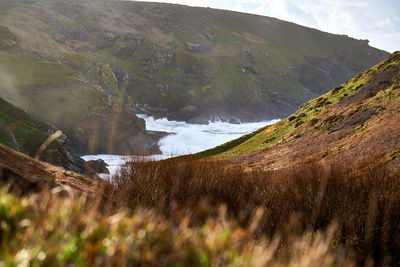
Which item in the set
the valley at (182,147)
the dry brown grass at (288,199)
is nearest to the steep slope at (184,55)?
the valley at (182,147)

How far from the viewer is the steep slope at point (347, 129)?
12258 mm

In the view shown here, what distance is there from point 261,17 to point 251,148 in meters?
187

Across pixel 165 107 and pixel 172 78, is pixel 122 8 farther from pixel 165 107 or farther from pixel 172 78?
pixel 165 107

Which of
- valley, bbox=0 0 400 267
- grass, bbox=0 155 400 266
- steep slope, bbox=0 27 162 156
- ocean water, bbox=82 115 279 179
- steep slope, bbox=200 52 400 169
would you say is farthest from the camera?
ocean water, bbox=82 115 279 179

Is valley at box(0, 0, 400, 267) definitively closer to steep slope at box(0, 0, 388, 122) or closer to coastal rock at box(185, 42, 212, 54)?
steep slope at box(0, 0, 388, 122)

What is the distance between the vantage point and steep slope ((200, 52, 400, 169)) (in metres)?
12.3

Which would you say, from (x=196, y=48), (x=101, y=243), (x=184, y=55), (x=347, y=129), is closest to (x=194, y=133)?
(x=184, y=55)

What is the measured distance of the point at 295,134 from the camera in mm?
21719

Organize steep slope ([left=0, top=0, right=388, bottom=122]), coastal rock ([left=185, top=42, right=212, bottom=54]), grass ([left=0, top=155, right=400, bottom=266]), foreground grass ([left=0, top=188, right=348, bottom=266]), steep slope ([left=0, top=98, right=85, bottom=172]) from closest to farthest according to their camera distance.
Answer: foreground grass ([left=0, top=188, right=348, bottom=266])
grass ([left=0, top=155, right=400, bottom=266])
steep slope ([left=0, top=98, right=85, bottom=172])
steep slope ([left=0, top=0, right=388, bottom=122])
coastal rock ([left=185, top=42, right=212, bottom=54])

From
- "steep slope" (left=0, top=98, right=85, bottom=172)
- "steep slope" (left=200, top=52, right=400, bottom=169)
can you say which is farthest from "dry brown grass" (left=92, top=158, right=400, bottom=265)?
"steep slope" (left=0, top=98, right=85, bottom=172)

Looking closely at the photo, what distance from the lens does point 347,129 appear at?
54.8ft

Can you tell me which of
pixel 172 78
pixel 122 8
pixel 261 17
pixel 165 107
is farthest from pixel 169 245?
pixel 261 17

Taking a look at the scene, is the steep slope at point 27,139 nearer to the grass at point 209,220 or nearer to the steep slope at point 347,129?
the steep slope at point 347,129

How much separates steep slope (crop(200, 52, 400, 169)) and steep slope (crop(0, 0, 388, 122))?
36.4 m
